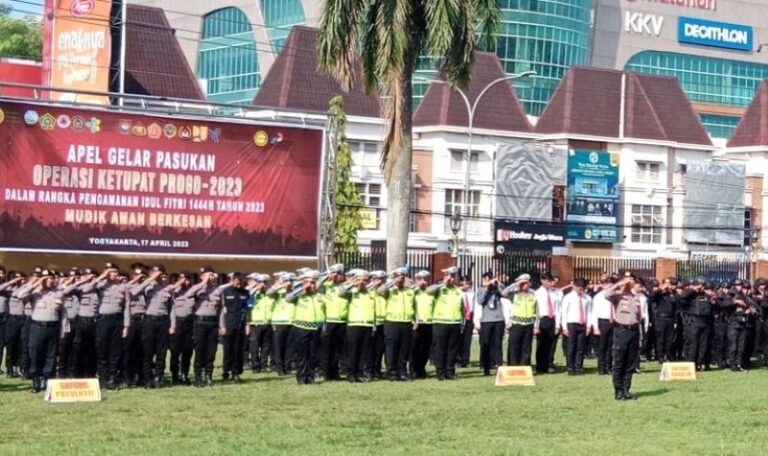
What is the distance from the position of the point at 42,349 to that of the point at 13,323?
274 centimetres

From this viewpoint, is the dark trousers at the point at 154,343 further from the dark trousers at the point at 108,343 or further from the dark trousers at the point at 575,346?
the dark trousers at the point at 575,346

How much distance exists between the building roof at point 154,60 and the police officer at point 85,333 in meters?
49.3

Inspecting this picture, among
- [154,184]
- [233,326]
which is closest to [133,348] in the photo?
[233,326]

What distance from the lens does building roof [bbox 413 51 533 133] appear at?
73.6 metres

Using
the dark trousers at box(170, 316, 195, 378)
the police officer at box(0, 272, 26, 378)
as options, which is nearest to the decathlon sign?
the police officer at box(0, 272, 26, 378)

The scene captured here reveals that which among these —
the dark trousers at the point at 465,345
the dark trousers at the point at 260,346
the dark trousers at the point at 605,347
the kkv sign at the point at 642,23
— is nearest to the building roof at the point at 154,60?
the kkv sign at the point at 642,23

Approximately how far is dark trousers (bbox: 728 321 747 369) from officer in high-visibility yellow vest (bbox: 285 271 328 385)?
9.09 meters

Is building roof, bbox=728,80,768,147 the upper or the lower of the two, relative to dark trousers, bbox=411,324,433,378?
upper

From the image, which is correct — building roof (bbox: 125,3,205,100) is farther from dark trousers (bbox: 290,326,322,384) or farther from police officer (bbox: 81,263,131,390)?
police officer (bbox: 81,263,131,390)

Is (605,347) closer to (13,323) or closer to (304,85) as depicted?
(13,323)

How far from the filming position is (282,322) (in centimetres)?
2492

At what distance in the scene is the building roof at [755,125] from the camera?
8588cm

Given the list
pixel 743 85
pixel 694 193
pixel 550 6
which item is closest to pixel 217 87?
pixel 550 6

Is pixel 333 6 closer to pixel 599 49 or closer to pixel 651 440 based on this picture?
pixel 651 440
